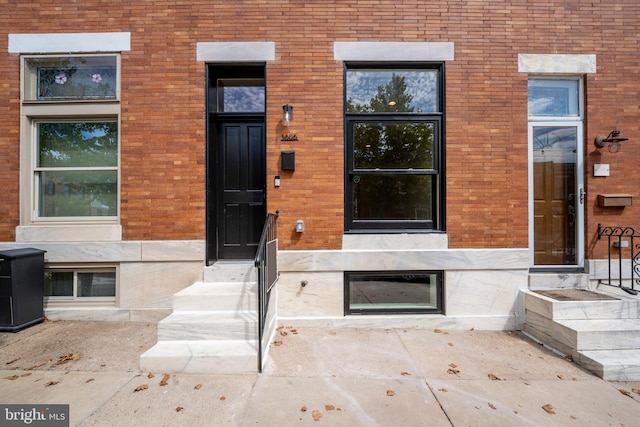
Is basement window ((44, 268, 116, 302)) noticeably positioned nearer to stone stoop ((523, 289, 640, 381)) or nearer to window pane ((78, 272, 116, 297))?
window pane ((78, 272, 116, 297))

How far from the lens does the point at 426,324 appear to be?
4.47 metres

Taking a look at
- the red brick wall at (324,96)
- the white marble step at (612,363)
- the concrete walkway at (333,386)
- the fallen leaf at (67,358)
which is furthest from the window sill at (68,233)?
the white marble step at (612,363)

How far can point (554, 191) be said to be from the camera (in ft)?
15.9

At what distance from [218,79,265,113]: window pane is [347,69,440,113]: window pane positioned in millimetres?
1533

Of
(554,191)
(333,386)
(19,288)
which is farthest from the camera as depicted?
(554,191)

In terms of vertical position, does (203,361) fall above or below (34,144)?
below

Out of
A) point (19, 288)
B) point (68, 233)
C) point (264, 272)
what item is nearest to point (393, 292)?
point (264, 272)

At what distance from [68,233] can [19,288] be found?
36.7 inches

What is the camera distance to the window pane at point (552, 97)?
486 centimetres

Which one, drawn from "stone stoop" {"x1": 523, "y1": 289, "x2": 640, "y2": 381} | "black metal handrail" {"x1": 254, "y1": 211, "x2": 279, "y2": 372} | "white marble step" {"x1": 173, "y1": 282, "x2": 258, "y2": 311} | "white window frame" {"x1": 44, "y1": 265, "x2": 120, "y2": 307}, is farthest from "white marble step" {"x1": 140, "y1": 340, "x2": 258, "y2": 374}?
"stone stoop" {"x1": 523, "y1": 289, "x2": 640, "y2": 381}

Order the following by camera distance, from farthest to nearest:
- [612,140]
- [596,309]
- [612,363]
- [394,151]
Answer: [394,151]
[612,140]
[596,309]
[612,363]

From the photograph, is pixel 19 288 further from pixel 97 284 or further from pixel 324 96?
pixel 324 96

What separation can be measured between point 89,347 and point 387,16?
249 inches

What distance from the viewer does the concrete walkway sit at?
2.59m
